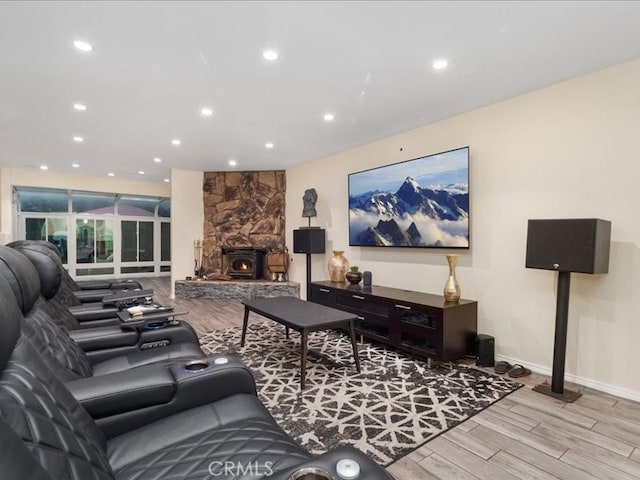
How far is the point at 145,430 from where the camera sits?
144 centimetres

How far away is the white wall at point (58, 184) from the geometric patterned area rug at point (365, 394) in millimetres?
6443

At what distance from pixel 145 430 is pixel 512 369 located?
3156mm

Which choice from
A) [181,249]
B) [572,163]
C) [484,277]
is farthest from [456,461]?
[181,249]

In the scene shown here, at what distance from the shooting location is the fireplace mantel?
6.64 meters

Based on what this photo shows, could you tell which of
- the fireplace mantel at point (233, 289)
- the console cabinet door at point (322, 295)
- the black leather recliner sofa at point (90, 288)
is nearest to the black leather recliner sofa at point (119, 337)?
the black leather recliner sofa at point (90, 288)

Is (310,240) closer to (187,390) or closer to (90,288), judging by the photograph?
(90,288)

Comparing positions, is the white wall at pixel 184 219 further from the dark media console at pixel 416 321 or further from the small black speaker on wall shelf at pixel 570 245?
the small black speaker on wall shelf at pixel 570 245

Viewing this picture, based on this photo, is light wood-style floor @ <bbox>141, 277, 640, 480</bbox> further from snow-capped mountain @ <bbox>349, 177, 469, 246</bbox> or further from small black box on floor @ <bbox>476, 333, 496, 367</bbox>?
snow-capped mountain @ <bbox>349, 177, 469, 246</bbox>

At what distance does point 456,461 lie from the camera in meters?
1.97

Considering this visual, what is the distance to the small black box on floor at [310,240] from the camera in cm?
555

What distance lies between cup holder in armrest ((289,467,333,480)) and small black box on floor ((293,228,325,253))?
15.3 ft

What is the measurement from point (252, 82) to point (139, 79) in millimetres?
1009

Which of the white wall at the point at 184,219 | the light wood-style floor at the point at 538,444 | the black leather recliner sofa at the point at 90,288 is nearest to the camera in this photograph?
the light wood-style floor at the point at 538,444

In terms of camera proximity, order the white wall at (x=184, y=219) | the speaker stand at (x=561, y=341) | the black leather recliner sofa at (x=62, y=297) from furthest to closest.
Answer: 1. the white wall at (x=184, y=219)
2. the speaker stand at (x=561, y=341)
3. the black leather recliner sofa at (x=62, y=297)
